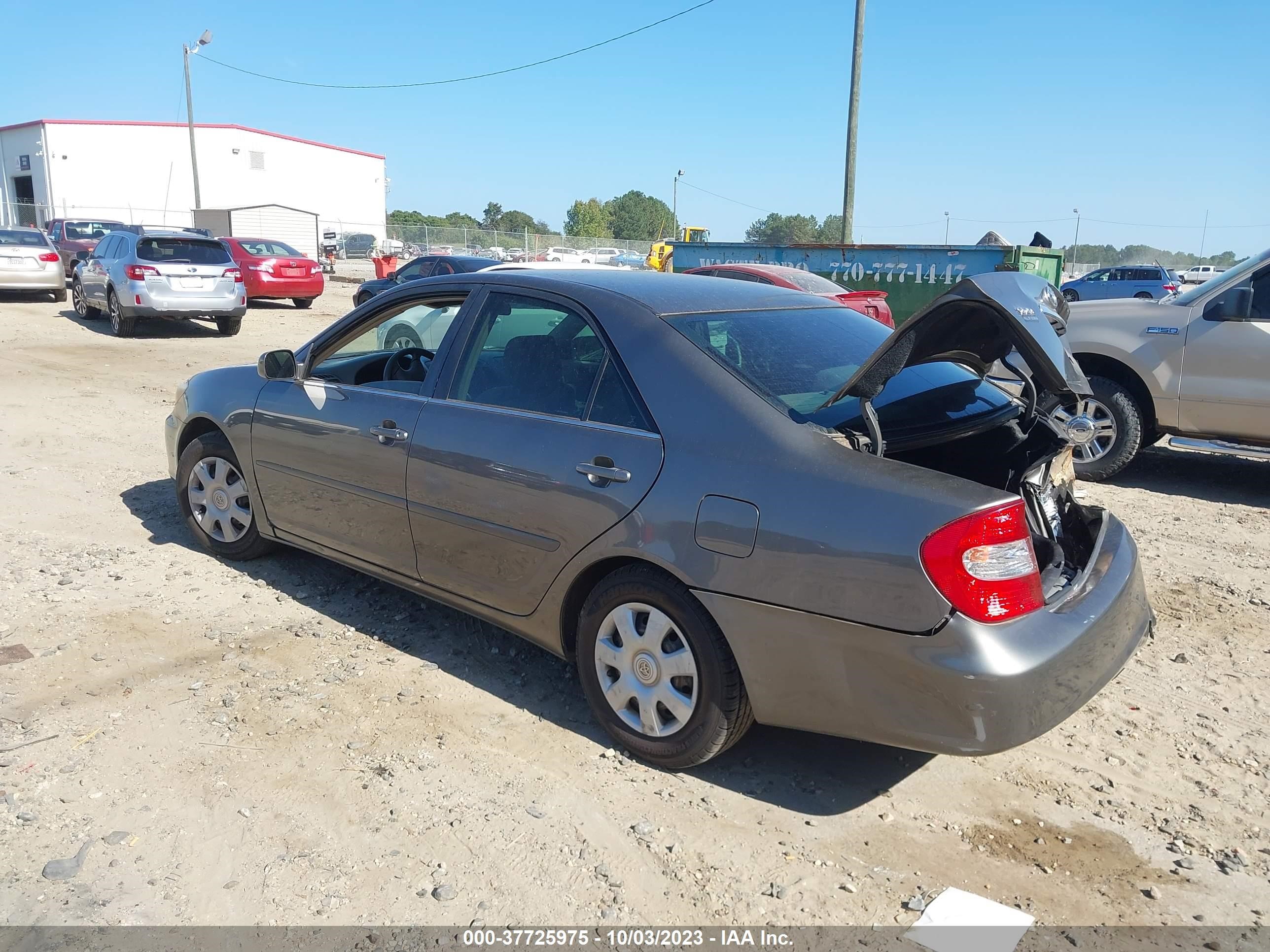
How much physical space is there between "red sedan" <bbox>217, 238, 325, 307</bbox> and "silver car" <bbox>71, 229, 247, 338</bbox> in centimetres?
373

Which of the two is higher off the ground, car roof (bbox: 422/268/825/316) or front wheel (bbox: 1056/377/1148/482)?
car roof (bbox: 422/268/825/316)

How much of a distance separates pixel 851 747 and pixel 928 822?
51cm

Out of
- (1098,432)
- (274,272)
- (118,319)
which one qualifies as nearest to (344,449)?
(1098,432)

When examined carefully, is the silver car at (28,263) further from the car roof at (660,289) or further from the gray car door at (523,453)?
the gray car door at (523,453)

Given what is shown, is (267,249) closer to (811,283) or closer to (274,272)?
(274,272)

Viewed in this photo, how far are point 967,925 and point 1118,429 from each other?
570 centimetres

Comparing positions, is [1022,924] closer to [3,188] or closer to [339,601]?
[339,601]

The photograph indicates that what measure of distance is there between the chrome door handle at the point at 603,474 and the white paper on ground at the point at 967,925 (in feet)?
5.11

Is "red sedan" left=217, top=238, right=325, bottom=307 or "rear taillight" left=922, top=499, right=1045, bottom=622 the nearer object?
"rear taillight" left=922, top=499, right=1045, bottom=622

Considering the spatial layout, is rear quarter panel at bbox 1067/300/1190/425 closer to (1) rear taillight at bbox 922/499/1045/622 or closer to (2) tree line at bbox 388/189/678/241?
(1) rear taillight at bbox 922/499/1045/622

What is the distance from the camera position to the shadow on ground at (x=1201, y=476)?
7.23 metres

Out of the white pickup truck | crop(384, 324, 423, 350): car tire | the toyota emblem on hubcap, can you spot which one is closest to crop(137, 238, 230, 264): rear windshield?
crop(384, 324, 423, 350): car tire

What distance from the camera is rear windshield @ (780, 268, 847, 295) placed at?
492 inches

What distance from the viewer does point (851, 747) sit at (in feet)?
11.8
